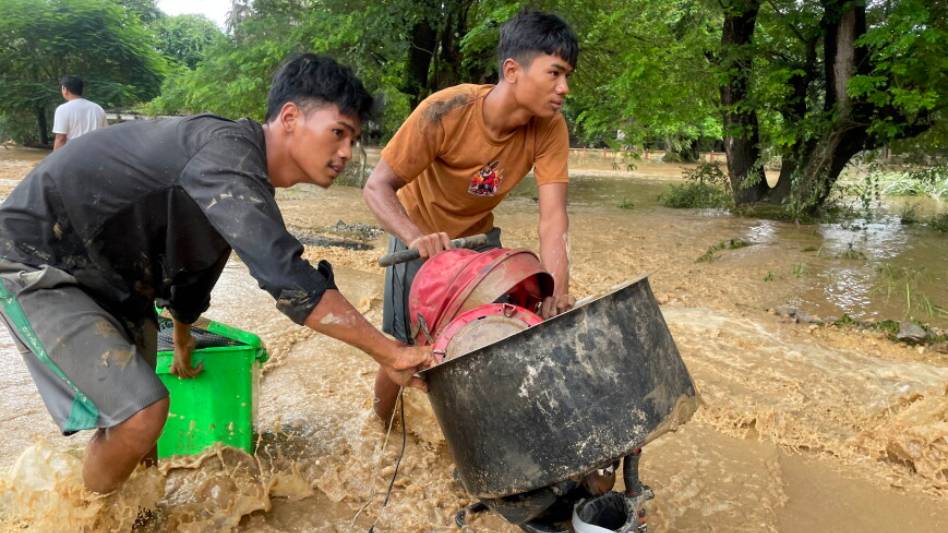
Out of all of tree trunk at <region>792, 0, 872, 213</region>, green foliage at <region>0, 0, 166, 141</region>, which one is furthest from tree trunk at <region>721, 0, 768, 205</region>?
green foliage at <region>0, 0, 166, 141</region>

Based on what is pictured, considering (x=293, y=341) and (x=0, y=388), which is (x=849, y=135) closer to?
(x=293, y=341)

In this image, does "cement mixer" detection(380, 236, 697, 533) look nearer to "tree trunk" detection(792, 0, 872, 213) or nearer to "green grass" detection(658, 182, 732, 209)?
"tree trunk" detection(792, 0, 872, 213)

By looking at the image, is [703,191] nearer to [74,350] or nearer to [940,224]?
[940,224]

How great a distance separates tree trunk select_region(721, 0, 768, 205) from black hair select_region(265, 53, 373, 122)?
8282 millimetres

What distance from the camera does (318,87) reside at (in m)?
2.13

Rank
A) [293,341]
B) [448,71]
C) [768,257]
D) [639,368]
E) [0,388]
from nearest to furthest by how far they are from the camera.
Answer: [639,368]
[0,388]
[293,341]
[768,257]
[448,71]

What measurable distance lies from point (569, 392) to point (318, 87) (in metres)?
1.17

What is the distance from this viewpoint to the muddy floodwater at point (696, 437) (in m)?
2.78

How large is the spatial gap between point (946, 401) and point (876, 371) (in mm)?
990

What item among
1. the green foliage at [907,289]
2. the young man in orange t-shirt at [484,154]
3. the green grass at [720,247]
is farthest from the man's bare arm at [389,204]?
the green grass at [720,247]

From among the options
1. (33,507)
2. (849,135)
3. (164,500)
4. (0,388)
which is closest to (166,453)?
(164,500)

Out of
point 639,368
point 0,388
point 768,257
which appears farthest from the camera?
point 768,257

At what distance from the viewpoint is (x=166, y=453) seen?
295 cm

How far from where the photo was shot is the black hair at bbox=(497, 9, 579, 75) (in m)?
2.79
